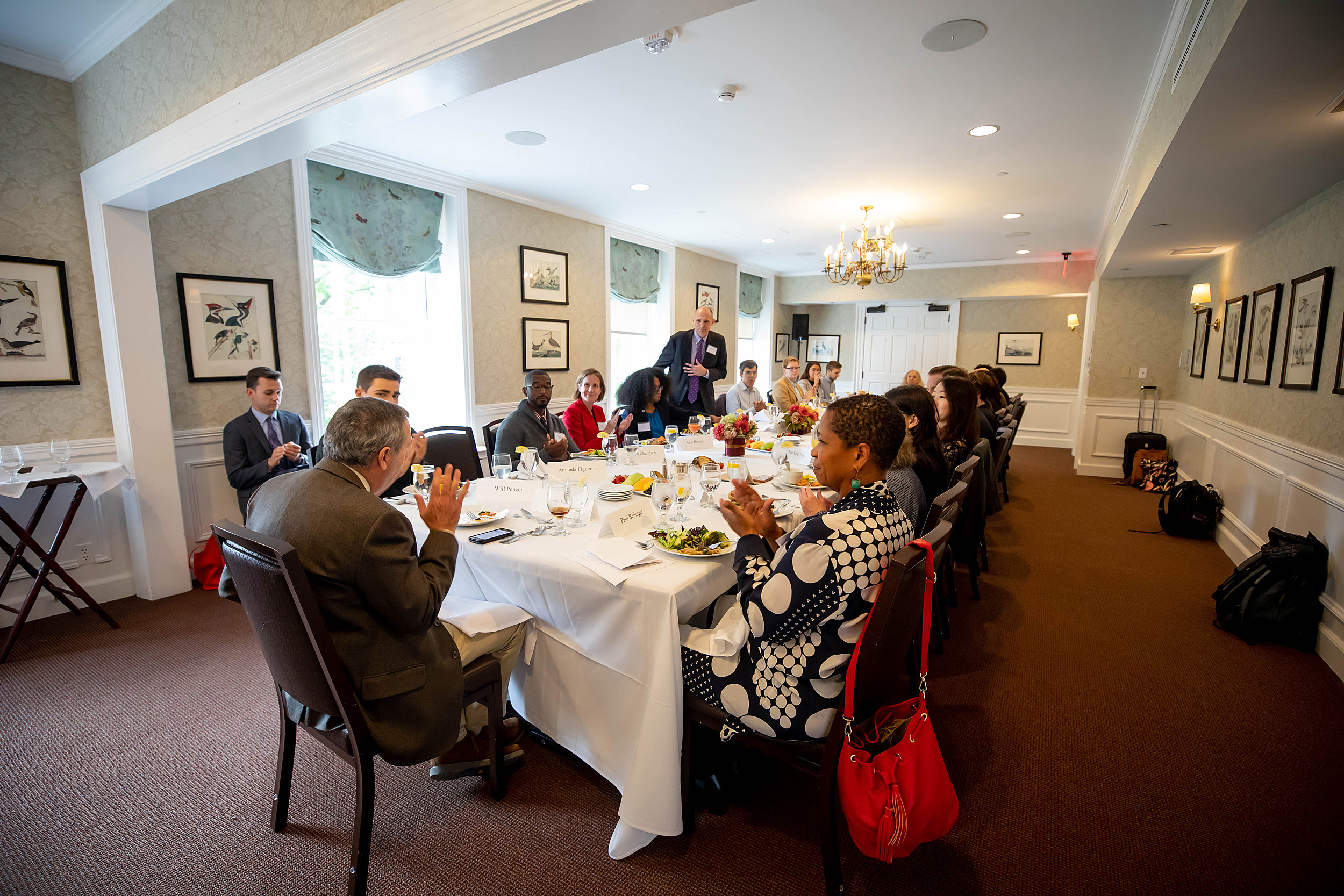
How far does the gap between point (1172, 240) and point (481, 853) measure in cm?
640

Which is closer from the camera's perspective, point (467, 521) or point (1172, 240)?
point (467, 521)

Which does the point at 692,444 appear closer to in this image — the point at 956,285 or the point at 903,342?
the point at 956,285

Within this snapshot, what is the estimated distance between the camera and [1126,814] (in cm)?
190

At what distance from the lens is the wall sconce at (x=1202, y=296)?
5.73 meters

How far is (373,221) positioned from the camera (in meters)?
4.58


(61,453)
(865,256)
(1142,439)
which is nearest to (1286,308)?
(865,256)

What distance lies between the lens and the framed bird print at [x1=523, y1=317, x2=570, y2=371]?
227 inches

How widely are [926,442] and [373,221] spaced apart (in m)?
4.31

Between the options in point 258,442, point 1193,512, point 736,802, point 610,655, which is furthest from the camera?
point 1193,512

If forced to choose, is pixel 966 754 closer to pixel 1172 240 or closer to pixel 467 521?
pixel 467 521

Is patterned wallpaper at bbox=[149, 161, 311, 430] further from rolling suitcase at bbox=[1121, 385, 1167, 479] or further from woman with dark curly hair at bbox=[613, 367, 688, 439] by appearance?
rolling suitcase at bbox=[1121, 385, 1167, 479]

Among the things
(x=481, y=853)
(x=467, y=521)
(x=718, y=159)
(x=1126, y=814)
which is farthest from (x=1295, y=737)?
(x=718, y=159)

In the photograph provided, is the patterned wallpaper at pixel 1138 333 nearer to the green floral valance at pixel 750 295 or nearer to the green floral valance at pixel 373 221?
the green floral valance at pixel 750 295

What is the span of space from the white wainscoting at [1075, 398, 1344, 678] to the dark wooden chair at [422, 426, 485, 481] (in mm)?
4438
